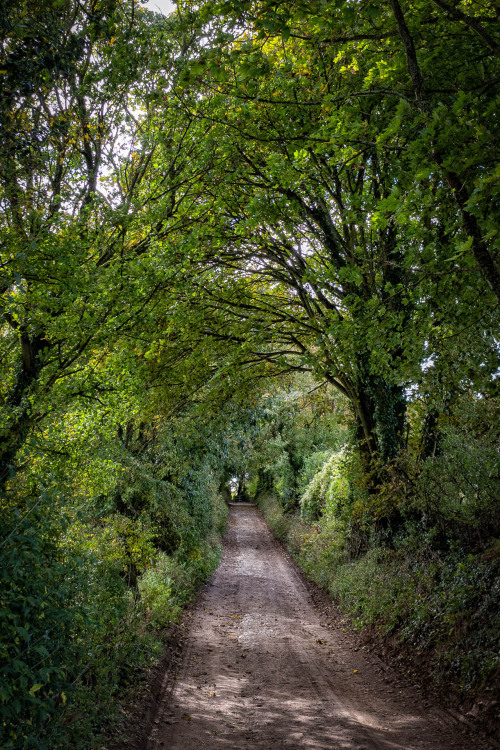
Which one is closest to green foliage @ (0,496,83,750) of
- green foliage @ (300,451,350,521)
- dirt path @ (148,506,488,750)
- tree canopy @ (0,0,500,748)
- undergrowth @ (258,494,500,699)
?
tree canopy @ (0,0,500,748)

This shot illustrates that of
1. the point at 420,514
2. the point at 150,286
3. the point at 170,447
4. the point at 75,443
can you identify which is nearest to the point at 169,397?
the point at 170,447

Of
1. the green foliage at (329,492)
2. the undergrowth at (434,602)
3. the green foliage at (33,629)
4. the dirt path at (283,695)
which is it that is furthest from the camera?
the green foliage at (329,492)

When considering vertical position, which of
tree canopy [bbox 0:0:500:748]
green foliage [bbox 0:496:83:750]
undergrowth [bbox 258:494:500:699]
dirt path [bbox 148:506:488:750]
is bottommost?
dirt path [bbox 148:506:488:750]

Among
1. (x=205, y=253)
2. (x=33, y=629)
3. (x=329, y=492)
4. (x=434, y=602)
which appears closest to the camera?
(x=33, y=629)

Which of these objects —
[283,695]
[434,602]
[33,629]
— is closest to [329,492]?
[434,602]

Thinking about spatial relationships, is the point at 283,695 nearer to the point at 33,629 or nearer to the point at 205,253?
the point at 33,629

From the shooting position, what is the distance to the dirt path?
576cm

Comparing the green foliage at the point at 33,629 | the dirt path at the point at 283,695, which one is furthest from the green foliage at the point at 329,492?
the green foliage at the point at 33,629

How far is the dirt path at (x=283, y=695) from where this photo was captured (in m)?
5.76

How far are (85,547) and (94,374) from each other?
11.0 ft

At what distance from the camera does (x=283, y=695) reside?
7.25 metres

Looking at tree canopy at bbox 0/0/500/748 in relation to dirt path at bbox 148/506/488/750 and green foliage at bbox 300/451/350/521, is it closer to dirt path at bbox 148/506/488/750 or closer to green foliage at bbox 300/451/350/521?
dirt path at bbox 148/506/488/750

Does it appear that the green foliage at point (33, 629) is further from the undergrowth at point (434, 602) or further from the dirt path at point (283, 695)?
the undergrowth at point (434, 602)

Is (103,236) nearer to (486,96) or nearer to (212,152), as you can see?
(212,152)
